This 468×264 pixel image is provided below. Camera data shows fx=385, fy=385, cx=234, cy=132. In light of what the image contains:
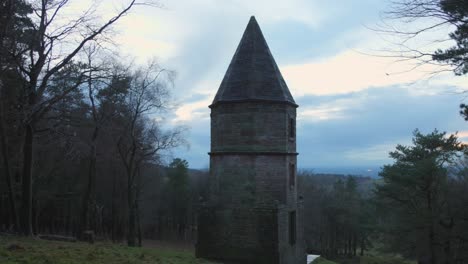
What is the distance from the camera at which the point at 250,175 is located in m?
14.5

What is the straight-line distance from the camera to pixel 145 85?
2214 centimetres

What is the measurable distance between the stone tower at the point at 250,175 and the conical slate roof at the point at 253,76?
0.04 meters

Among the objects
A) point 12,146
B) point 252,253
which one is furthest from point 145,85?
point 252,253

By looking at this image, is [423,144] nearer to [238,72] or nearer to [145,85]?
[238,72]

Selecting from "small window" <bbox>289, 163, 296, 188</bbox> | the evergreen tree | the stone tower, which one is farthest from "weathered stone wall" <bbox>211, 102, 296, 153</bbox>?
the evergreen tree

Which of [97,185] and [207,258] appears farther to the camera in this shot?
[97,185]

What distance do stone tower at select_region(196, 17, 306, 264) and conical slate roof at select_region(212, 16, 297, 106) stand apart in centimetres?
4

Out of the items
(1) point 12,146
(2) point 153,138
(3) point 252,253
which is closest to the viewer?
(3) point 252,253

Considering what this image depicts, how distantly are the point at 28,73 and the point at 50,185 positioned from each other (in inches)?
881

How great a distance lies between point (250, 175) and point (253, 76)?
3.86 m

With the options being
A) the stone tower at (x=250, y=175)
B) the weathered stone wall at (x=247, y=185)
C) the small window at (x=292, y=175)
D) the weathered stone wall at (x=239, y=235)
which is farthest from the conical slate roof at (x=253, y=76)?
the weathered stone wall at (x=239, y=235)

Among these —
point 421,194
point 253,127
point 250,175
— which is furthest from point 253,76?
point 421,194

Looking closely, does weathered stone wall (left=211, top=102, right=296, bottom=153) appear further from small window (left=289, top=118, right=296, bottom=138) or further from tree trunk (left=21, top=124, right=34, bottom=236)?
tree trunk (left=21, top=124, right=34, bottom=236)

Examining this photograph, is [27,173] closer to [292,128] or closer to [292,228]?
[292,128]
